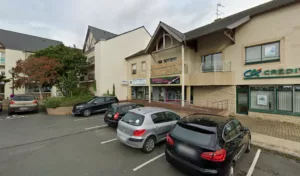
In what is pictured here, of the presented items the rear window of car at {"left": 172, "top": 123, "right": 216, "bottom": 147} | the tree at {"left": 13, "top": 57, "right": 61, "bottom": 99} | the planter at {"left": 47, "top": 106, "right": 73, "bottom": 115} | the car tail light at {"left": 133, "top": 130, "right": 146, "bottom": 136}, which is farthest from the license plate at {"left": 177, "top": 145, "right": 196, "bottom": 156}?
the tree at {"left": 13, "top": 57, "right": 61, "bottom": 99}

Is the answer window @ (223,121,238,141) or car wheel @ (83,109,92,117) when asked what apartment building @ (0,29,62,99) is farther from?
window @ (223,121,238,141)

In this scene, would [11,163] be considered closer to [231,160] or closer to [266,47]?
[231,160]

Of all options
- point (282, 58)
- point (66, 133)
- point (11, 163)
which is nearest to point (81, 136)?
point (66, 133)

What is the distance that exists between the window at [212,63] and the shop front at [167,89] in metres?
2.50

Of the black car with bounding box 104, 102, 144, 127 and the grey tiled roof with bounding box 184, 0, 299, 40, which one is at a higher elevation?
the grey tiled roof with bounding box 184, 0, 299, 40

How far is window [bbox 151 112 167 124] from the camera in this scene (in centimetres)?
569

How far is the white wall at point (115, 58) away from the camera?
60.3 ft

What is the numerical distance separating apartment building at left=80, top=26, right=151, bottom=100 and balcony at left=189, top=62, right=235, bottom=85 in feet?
35.1

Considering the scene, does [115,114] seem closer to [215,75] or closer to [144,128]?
[144,128]

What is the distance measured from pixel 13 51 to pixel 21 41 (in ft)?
11.7

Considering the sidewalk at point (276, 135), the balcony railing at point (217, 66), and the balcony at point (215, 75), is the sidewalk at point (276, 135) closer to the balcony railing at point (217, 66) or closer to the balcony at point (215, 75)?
the balcony at point (215, 75)

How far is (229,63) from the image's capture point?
37.6 feet

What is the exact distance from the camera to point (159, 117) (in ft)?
19.4

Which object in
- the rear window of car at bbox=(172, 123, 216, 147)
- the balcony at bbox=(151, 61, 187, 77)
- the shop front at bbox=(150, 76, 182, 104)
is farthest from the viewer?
the shop front at bbox=(150, 76, 182, 104)
